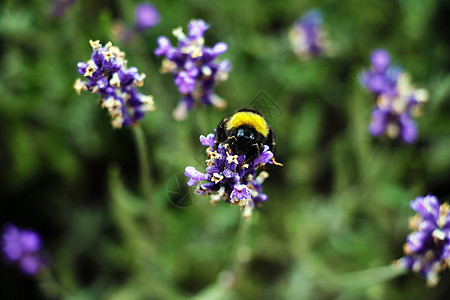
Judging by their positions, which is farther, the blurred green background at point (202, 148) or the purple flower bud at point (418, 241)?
the blurred green background at point (202, 148)

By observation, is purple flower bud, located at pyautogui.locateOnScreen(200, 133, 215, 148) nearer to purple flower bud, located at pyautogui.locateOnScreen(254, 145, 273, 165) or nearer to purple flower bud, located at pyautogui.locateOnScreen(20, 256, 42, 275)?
purple flower bud, located at pyautogui.locateOnScreen(254, 145, 273, 165)

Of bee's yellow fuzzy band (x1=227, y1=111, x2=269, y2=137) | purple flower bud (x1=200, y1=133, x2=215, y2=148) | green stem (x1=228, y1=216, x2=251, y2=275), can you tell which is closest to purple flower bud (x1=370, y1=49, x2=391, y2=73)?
green stem (x1=228, y1=216, x2=251, y2=275)

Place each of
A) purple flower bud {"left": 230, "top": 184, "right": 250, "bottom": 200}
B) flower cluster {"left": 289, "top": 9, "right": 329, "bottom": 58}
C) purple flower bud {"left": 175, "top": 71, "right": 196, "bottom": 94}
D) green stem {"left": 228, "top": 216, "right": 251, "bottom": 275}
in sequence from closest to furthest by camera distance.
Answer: purple flower bud {"left": 230, "top": 184, "right": 250, "bottom": 200} < purple flower bud {"left": 175, "top": 71, "right": 196, "bottom": 94} < green stem {"left": 228, "top": 216, "right": 251, "bottom": 275} < flower cluster {"left": 289, "top": 9, "right": 329, "bottom": 58}

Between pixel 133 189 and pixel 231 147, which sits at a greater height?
pixel 133 189

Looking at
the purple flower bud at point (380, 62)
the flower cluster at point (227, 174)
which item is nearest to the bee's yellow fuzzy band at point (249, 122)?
the flower cluster at point (227, 174)

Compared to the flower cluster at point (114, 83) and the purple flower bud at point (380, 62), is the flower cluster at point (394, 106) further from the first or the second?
the flower cluster at point (114, 83)

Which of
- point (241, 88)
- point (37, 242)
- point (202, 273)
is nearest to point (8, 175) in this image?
point (37, 242)

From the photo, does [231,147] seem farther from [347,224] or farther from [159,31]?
[159,31]
